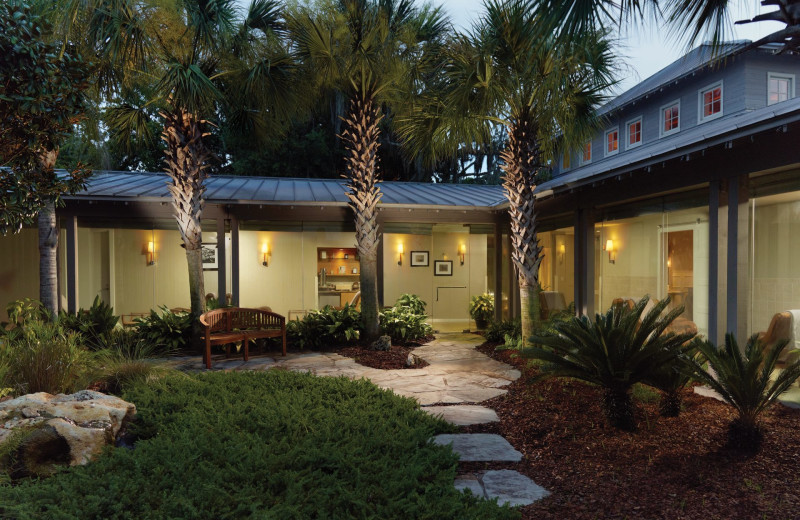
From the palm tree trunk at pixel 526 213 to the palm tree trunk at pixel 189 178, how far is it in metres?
5.14

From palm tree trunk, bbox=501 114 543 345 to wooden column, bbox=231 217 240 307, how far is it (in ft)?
18.5

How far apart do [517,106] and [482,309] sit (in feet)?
18.6

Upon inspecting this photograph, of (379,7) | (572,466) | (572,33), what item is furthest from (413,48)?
(572,466)

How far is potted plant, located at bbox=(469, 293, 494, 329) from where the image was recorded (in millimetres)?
11820

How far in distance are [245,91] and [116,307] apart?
17.6 ft

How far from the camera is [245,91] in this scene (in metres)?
8.61

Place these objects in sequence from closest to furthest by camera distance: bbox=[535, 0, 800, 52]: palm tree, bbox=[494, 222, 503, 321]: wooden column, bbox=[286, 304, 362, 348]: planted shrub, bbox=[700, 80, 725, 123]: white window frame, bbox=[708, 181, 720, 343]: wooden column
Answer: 1. bbox=[535, 0, 800, 52]: palm tree
2. bbox=[708, 181, 720, 343]: wooden column
3. bbox=[286, 304, 362, 348]: planted shrub
4. bbox=[494, 222, 503, 321]: wooden column
5. bbox=[700, 80, 725, 123]: white window frame

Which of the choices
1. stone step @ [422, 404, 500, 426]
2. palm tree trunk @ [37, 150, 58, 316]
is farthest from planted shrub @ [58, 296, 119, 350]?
stone step @ [422, 404, 500, 426]

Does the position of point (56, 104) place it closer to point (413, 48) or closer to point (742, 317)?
point (413, 48)

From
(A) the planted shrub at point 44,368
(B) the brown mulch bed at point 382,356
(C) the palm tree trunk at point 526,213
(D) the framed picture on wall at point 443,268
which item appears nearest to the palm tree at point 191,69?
(B) the brown mulch bed at point 382,356

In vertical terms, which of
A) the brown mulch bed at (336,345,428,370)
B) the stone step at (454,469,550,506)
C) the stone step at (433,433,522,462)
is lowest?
the brown mulch bed at (336,345,428,370)

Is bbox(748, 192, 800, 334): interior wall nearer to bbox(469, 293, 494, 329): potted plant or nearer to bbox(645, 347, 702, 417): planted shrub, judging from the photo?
bbox(645, 347, 702, 417): planted shrub

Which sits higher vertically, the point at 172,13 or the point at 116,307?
the point at 172,13

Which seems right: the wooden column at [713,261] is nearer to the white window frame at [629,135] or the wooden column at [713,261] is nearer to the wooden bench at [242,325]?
the wooden bench at [242,325]
